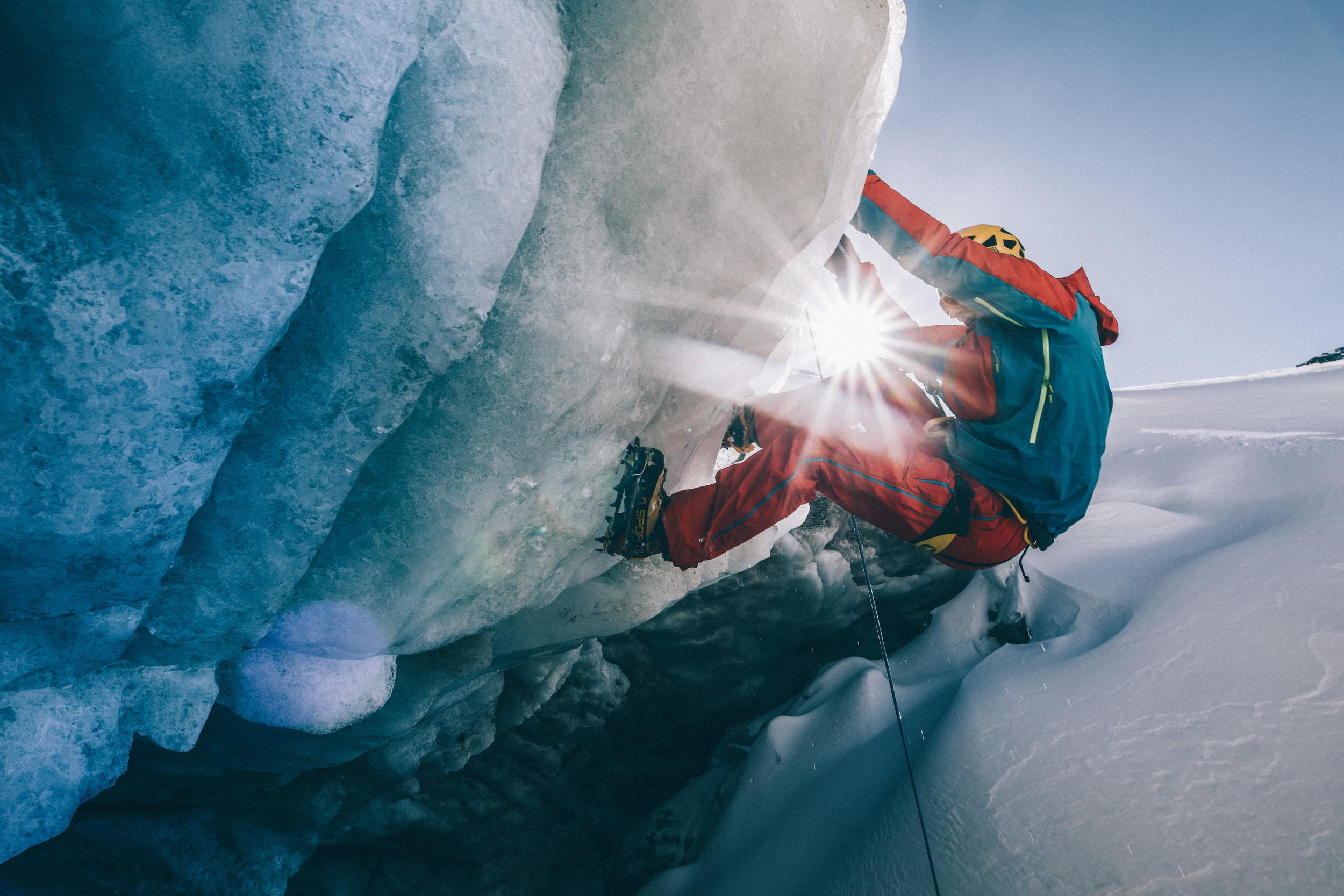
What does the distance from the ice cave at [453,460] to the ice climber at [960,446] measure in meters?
0.31

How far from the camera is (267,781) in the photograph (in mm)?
3826

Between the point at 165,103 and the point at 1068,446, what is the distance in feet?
10.6

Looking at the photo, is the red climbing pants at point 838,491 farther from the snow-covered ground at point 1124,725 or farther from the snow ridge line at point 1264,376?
the snow ridge line at point 1264,376

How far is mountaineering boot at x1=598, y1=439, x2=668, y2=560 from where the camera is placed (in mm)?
2570

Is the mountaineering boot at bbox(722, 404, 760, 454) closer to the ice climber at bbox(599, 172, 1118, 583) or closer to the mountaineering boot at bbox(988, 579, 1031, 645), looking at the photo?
the ice climber at bbox(599, 172, 1118, 583)

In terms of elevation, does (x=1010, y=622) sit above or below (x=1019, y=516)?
below

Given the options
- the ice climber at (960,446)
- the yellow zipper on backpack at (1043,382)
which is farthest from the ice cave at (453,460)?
the yellow zipper on backpack at (1043,382)

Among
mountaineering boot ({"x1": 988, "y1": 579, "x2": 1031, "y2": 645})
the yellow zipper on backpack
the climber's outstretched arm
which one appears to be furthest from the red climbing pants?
mountaineering boot ({"x1": 988, "y1": 579, "x2": 1031, "y2": 645})

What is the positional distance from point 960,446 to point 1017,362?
0.48 m

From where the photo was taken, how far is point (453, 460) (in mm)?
1961

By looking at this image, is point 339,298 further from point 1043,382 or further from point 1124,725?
point 1124,725

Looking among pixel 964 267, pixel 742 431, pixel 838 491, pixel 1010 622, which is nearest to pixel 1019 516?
pixel 838 491

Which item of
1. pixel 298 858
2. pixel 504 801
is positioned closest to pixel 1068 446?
pixel 504 801

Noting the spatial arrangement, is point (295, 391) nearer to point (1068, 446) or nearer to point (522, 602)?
point (522, 602)
